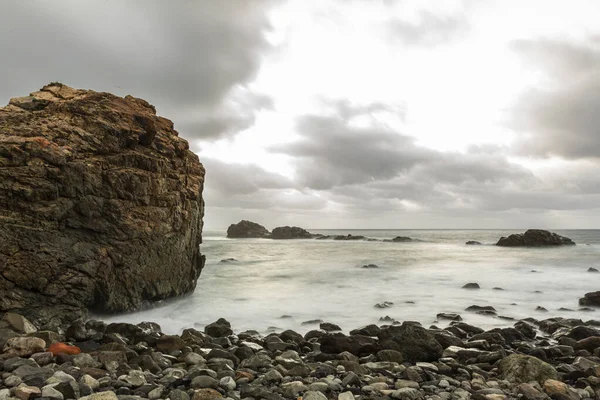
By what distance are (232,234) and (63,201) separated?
99.4 m

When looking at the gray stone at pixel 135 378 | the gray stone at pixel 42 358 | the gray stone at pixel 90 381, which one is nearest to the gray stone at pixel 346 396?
the gray stone at pixel 135 378

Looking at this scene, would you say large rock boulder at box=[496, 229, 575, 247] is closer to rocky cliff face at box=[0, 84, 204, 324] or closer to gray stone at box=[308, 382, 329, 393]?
rocky cliff face at box=[0, 84, 204, 324]

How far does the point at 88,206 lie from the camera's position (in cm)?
1058

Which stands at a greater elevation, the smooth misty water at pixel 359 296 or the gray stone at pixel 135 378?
the gray stone at pixel 135 378

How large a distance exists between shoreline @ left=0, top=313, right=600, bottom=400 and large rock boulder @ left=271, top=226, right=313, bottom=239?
9286cm

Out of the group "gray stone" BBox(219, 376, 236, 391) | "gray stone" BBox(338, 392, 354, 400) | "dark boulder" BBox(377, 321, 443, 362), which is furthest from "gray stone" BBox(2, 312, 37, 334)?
"dark boulder" BBox(377, 321, 443, 362)

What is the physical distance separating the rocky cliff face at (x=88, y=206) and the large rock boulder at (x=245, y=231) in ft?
312

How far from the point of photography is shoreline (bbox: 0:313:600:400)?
530 centimetres

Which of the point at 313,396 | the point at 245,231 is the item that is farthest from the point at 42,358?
the point at 245,231

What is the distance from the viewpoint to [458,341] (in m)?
8.36

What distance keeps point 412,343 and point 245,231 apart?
103370 mm

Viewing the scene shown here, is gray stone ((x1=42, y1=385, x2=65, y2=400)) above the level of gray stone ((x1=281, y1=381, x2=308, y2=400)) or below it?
above

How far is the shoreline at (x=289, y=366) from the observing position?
17.4ft

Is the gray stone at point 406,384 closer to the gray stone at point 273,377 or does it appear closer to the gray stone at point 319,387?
the gray stone at point 319,387
